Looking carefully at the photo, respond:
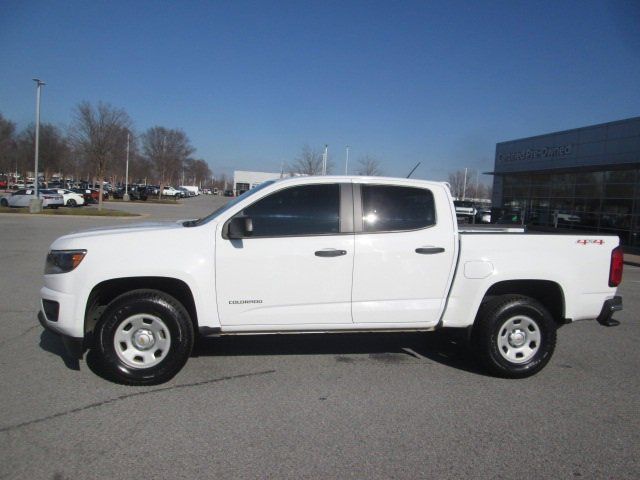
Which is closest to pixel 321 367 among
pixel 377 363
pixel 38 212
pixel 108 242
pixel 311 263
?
pixel 377 363

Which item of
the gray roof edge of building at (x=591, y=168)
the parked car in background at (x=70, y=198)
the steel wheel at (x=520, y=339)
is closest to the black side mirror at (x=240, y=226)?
the steel wheel at (x=520, y=339)

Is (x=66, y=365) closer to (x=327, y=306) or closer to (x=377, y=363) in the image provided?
(x=327, y=306)

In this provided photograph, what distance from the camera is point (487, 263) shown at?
15.6 feet

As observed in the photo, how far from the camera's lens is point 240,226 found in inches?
170

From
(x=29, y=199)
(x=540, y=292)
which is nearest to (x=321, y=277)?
(x=540, y=292)

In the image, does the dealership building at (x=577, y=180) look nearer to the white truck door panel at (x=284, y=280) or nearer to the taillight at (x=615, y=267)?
the taillight at (x=615, y=267)

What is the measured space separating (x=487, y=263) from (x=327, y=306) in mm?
1558

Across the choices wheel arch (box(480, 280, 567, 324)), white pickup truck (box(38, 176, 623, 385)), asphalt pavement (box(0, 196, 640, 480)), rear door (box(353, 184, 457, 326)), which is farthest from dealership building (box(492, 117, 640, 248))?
rear door (box(353, 184, 457, 326))

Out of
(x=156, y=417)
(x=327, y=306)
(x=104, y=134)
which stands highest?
(x=104, y=134)

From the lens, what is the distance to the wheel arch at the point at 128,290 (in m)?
4.40

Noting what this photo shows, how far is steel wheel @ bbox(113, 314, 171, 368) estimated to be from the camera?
4.41 meters

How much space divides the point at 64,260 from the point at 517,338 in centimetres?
418

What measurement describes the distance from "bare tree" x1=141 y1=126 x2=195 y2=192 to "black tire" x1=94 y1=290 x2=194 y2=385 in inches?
2179

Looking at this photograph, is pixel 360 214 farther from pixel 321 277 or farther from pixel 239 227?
pixel 239 227
